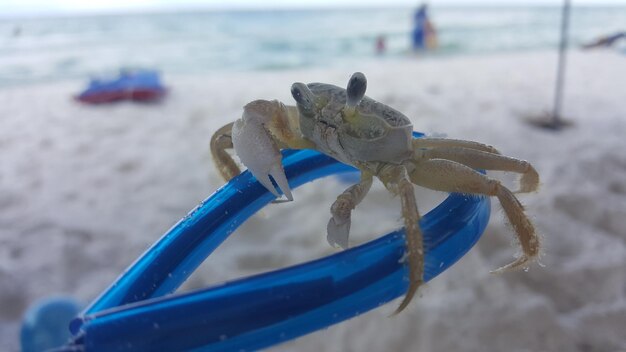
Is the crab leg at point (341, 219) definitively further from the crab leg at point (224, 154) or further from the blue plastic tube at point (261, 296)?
the crab leg at point (224, 154)

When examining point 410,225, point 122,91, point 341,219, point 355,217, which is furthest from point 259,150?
point 122,91

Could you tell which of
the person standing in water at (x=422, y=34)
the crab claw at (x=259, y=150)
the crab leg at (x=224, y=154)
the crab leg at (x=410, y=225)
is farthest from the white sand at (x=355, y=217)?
the person standing in water at (x=422, y=34)

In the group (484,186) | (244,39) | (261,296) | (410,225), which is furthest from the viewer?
(244,39)

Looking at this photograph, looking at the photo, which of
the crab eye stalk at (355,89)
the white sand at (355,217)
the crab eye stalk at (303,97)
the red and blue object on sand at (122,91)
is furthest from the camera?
the red and blue object on sand at (122,91)

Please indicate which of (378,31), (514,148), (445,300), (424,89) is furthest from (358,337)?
(378,31)

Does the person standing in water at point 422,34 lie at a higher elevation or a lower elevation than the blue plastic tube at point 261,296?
lower

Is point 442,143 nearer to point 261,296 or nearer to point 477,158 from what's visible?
point 477,158
